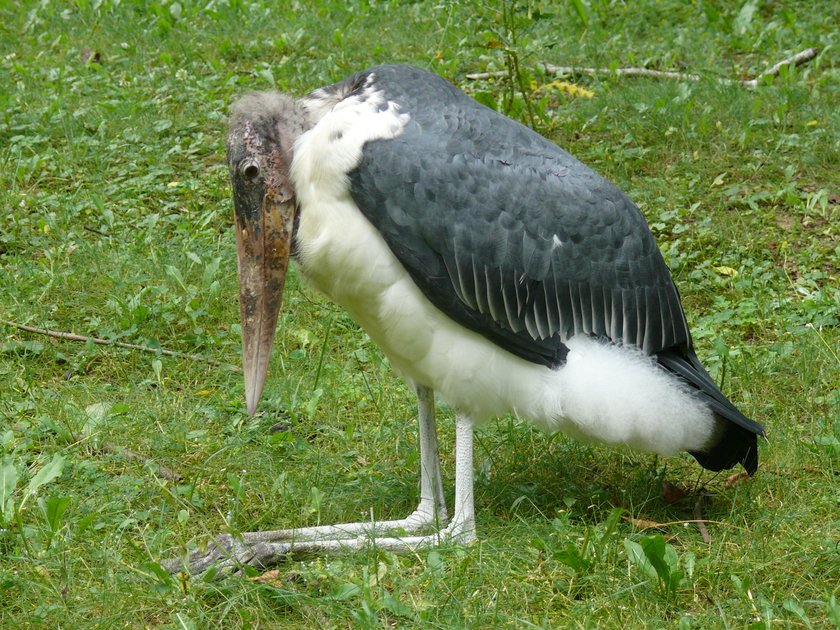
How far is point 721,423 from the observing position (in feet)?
12.0

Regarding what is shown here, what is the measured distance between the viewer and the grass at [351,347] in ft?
10.4

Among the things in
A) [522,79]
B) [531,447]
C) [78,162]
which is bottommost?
[531,447]

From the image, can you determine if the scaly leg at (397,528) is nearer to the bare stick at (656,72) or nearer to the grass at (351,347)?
the grass at (351,347)

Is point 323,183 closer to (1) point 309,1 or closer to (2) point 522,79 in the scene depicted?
(2) point 522,79

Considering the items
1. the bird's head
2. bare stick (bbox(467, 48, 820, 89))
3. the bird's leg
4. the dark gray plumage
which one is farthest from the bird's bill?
bare stick (bbox(467, 48, 820, 89))

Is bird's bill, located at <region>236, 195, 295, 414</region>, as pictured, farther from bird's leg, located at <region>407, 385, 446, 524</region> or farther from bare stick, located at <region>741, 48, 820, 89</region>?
bare stick, located at <region>741, 48, 820, 89</region>

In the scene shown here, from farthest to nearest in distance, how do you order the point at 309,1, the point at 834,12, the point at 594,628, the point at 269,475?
the point at 309,1
the point at 834,12
the point at 269,475
the point at 594,628

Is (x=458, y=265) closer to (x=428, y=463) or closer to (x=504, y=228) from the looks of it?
(x=504, y=228)

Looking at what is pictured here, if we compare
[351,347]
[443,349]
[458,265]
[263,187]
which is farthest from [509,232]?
[351,347]

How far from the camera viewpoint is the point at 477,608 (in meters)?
3.05

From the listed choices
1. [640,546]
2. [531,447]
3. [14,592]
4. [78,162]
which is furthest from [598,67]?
[14,592]

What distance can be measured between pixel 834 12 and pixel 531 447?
4734 millimetres

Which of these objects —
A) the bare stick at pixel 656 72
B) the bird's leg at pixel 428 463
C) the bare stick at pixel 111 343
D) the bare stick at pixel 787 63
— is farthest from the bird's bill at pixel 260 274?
the bare stick at pixel 787 63

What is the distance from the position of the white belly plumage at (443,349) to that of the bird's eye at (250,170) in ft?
0.37
